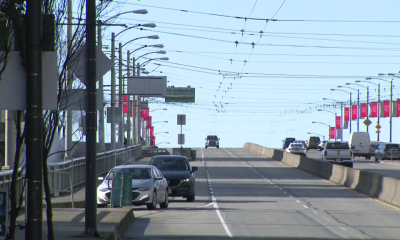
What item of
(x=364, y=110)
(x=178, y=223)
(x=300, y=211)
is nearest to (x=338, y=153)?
(x=300, y=211)

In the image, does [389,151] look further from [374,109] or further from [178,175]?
[178,175]

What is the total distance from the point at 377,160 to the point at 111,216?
5691 cm

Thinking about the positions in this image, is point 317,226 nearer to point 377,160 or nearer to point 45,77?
point 45,77

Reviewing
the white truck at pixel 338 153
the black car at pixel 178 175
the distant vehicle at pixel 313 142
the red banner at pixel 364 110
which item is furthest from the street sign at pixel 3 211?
the distant vehicle at pixel 313 142

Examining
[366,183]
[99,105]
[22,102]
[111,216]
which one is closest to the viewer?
[22,102]

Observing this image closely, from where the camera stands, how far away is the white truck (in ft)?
186

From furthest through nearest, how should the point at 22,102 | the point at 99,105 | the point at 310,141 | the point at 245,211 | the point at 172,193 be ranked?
1. the point at 310,141
2. the point at 172,193
3. the point at 245,211
4. the point at 99,105
5. the point at 22,102

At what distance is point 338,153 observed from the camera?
5678 cm

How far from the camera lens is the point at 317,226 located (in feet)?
63.6

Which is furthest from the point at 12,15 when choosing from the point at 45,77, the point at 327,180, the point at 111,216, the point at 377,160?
the point at 377,160

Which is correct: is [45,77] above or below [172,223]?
above

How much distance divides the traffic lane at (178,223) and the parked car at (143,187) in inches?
14.6

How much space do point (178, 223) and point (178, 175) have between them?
770cm

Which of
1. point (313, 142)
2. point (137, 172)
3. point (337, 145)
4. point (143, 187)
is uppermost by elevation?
point (137, 172)
